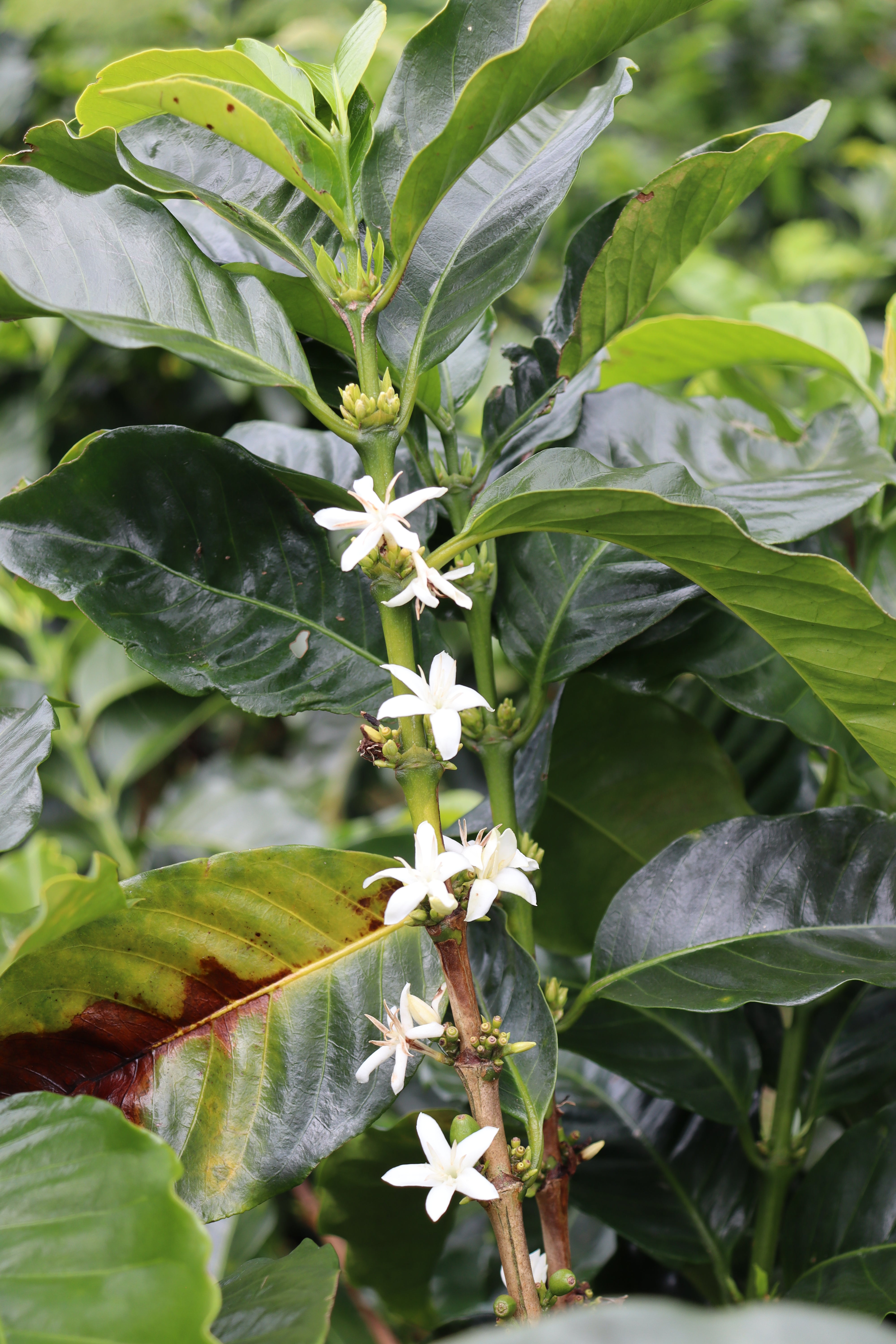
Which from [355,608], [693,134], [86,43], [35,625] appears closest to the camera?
[355,608]

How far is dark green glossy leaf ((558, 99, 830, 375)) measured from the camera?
53cm

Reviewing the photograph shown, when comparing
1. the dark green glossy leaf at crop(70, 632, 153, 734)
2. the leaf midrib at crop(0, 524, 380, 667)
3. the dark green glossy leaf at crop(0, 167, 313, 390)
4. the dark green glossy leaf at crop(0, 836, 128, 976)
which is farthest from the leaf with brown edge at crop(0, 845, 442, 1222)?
the dark green glossy leaf at crop(70, 632, 153, 734)

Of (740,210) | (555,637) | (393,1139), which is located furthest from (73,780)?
(740,210)

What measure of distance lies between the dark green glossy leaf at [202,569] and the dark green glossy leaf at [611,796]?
176mm

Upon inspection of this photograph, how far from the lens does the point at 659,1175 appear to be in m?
0.66

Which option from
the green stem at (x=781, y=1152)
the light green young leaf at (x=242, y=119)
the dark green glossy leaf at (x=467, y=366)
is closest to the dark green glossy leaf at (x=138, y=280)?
the light green young leaf at (x=242, y=119)

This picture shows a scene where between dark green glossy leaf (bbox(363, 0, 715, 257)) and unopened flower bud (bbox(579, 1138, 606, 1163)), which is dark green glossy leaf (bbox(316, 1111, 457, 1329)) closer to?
unopened flower bud (bbox(579, 1138, 606, 1163))

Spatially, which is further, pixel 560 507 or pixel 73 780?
pixel 73 780

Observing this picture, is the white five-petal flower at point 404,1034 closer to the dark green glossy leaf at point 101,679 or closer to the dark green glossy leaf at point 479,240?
the dark green glossy leaf at point 479,240

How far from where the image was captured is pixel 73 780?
137 centimetres

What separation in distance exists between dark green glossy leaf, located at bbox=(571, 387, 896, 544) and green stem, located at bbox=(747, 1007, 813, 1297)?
313 millimetres

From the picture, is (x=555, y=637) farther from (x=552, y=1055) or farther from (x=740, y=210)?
(x=740, y=210)

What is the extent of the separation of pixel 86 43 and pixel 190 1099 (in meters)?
2.17

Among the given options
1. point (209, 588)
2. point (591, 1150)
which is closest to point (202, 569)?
point (209, 588)
